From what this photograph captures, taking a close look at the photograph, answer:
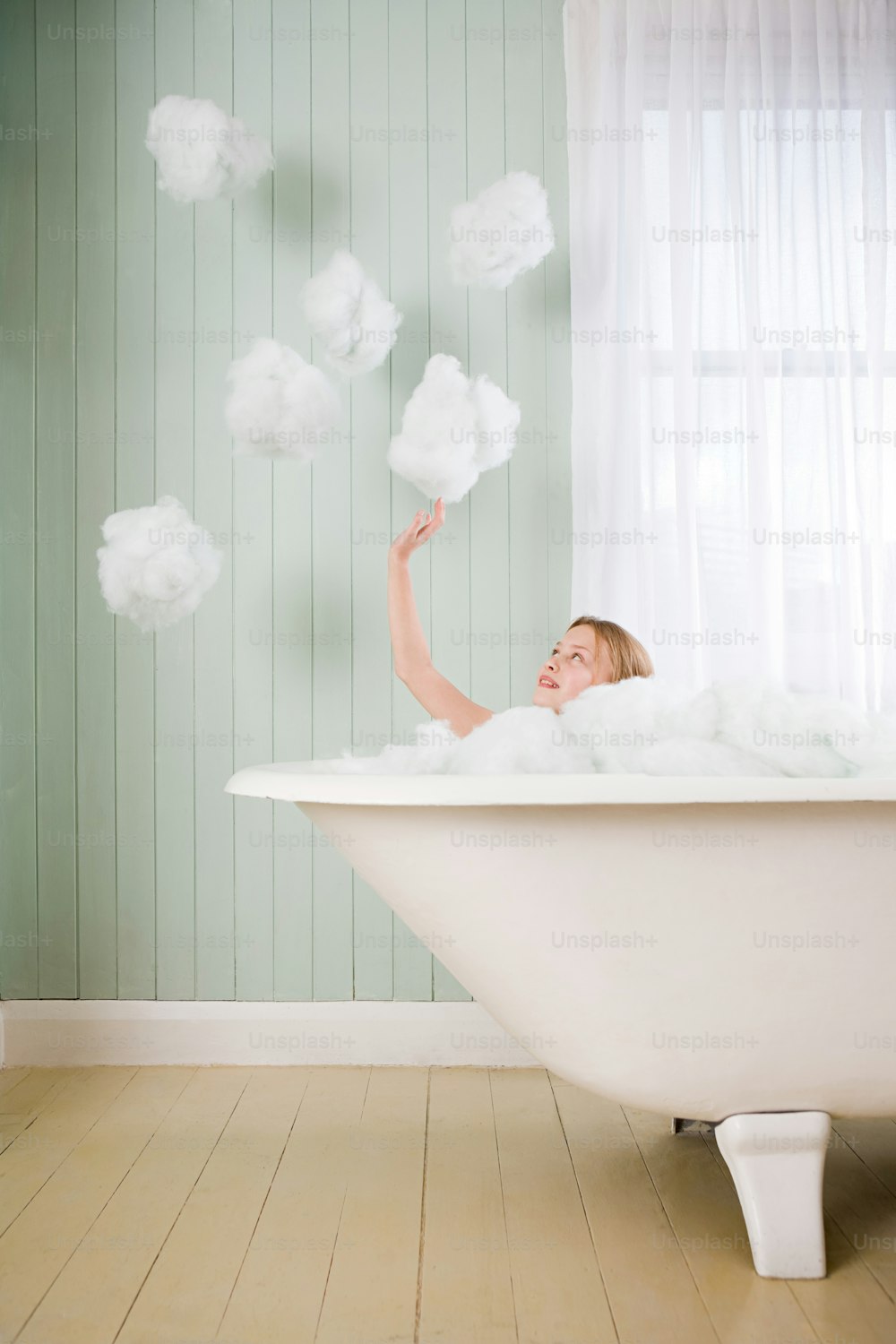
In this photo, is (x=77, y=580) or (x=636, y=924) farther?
(x=77, y=580)

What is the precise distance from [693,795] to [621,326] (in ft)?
4.28

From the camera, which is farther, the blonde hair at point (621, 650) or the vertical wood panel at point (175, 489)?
the vertical wood panel at point (175, 489)

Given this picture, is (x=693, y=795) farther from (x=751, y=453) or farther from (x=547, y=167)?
(x=547, y=167)

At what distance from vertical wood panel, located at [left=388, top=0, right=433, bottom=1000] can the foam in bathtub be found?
84cm

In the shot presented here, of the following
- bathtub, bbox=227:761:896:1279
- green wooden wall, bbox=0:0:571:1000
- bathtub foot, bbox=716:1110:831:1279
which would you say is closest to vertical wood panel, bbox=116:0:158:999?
green wooden wall, bbox=0:0:571:1000

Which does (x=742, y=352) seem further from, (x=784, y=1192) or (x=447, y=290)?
(x=784, y=1192)

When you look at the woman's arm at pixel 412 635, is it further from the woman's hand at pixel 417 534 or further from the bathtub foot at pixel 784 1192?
the bathtub foot at pixel 784 1192

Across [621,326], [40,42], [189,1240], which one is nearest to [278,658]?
[621,326]

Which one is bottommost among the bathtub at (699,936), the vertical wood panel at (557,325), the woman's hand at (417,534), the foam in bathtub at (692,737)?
the bathtub at (699,936)

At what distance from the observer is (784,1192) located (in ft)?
4.16

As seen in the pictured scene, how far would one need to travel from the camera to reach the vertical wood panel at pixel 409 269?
218 centimetres

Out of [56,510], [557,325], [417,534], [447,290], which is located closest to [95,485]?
[56,510]

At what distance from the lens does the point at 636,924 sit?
49.9 inches

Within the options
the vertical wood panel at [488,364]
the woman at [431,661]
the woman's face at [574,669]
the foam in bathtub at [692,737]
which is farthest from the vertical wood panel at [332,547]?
the foam in bathtub at [692,737]
